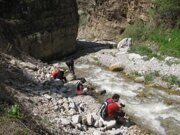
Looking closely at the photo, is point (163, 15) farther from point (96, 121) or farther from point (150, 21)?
point (96, 121)

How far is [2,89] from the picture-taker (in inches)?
579

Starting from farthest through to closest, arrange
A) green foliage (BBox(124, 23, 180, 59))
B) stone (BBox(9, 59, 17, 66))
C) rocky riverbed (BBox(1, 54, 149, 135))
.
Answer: green foliage (BBox(124, 23, 180, 59)), stone (BBox(9, 59, 17, 66)), rocky riverbed (BBox(1, 54, 149, 135))

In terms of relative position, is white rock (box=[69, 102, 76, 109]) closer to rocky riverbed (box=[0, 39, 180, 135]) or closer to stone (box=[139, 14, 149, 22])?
rocky riverbed (box=[0, 39, 180, 135])

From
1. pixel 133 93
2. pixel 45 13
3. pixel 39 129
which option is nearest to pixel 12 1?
pixel 45 13

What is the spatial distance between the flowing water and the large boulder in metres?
4.05

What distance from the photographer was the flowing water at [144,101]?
17.7 m

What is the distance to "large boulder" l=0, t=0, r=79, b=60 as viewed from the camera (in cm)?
2769

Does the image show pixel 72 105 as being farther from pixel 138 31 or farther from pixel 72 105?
pixel 138 31

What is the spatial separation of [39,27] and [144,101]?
11946mm

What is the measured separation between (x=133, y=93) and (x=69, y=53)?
1173 cm

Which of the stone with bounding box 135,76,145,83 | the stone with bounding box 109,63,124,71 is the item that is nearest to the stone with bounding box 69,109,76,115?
the stone with bounding box 135,76,145,83

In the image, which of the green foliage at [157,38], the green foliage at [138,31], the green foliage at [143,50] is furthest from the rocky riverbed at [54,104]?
the green foliage at [138,31]

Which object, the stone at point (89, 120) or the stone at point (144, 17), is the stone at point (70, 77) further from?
the stone at point (144, 17)

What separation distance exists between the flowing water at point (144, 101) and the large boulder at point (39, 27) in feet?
13.3
